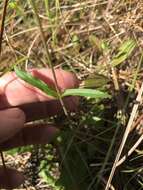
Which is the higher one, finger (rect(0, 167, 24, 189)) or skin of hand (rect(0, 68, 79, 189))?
skin of hand (rect(0, 68, 79, 189))

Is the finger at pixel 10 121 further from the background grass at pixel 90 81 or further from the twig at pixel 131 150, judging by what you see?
the twig at pixel 131 150

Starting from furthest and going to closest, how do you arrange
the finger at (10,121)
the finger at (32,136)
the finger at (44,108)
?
the finger at (32,136) → the finger at (44,108) → the finger at (10,121)

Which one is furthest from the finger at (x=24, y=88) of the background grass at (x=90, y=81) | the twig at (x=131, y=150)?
the twig at (x=131, y=150)

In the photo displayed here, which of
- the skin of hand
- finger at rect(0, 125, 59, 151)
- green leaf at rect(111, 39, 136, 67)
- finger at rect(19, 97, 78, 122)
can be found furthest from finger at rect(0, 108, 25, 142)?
green leaf at rect(111, 39, 136, 67)

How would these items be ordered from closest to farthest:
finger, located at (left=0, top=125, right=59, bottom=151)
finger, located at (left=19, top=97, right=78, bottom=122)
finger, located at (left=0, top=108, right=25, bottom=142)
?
finger, located at (left=0, top=108, right=25, bottom=142), finger, located at (left=19, top=97, right=78, bottom=122), finger, located at (left=0, top=125, right=59, bottom=151)

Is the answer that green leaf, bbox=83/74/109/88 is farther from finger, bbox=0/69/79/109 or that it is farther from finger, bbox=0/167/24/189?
finger, bbox=0/167/24/189

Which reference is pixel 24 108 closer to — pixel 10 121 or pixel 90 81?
pixel 10 121

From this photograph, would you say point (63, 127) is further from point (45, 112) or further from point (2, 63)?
point (2, 63)
